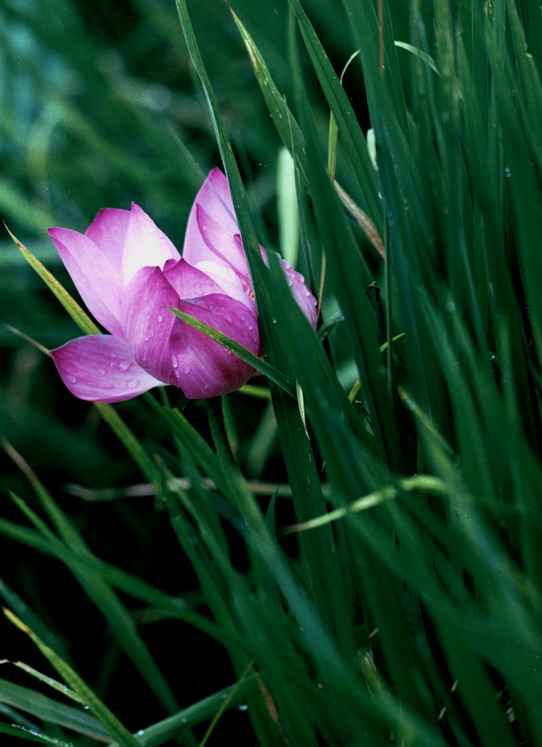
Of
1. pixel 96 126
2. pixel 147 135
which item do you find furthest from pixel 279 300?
pixel 96 126

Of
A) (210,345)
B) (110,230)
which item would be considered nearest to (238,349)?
(210,345)

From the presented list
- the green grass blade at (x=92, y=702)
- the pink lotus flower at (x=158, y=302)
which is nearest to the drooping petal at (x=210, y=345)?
the pink lotus flower at (x=158, y=302)

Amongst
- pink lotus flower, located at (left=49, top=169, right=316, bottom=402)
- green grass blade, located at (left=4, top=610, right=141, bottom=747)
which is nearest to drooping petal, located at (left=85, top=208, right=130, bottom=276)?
pink lotus flower, located at (left=49, top=169, right=316, bottom=402)

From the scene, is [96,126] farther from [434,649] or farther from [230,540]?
[434,649]

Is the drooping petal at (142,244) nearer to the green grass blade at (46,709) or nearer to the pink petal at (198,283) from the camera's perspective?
the pink petal at (198,283)

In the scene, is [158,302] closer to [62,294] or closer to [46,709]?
[62,294]

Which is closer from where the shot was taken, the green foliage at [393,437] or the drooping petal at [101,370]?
the green foliage at [393,437]
